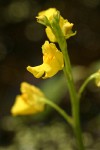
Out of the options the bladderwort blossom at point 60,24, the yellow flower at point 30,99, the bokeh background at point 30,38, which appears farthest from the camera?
the bokeh background at point 30,38

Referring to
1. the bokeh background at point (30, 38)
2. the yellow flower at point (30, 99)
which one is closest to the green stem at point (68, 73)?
the yellow flower at point (30, 99)

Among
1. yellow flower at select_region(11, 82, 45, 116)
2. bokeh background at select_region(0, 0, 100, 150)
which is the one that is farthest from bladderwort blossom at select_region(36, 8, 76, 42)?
bokeh background at select_region(0, 0, 100, 150)

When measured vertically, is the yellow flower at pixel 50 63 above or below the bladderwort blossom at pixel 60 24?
below

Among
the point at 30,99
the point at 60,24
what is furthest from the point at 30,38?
the point at 60,24

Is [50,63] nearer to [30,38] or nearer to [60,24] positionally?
[60,24]

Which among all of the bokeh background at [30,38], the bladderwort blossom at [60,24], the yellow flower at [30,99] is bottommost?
the bokeh background at [30,38]

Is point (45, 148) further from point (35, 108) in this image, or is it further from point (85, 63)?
point (85, 63)

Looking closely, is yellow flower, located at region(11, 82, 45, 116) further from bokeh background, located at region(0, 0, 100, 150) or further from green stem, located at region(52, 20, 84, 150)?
bokeh background, located at region(0, 0, 100, 150)

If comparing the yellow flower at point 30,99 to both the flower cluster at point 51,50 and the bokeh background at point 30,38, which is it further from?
the bokeh background at point 30,38
